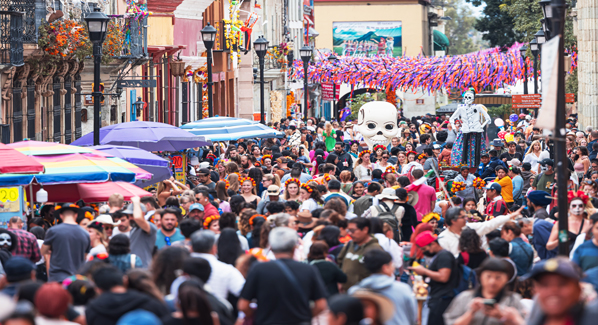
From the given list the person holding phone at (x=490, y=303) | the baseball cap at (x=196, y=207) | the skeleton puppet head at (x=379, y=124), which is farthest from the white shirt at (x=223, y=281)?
the skeleton puppet head at (x=379, y=124)

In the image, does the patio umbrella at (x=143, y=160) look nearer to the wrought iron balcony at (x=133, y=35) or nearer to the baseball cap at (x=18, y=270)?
the baseball cap at (x=18, y=270)

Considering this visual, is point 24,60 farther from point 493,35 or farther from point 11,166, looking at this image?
point 493,35

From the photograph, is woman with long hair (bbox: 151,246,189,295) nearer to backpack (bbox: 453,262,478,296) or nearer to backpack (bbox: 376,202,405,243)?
backpack (bbox: 453,262,478,296)

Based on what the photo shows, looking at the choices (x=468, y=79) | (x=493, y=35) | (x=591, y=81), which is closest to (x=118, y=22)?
(x=591, y=81)

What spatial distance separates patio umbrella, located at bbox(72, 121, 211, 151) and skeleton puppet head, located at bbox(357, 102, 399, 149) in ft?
26.3

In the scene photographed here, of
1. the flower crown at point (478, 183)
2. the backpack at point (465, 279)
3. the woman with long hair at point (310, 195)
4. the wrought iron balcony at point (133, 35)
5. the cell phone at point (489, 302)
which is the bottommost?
the backpack at point (465, 279)

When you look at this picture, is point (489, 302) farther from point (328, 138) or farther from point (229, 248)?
point (328, 138)

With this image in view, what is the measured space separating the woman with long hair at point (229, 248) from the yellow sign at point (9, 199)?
13.0 ft

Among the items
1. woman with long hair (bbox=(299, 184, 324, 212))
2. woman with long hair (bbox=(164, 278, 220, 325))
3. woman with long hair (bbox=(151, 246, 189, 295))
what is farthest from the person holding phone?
woman with long hair (bbox=(299, 184, 324, 212))

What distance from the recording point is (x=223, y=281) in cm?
767

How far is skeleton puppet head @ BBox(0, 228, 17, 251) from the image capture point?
9.59 meters

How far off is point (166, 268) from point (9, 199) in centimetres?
508

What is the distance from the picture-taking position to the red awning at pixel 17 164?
36.7 ft

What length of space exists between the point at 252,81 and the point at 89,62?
20.6 metres
